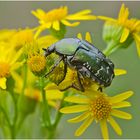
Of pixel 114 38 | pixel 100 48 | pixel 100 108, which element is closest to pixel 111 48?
pixel 114 38

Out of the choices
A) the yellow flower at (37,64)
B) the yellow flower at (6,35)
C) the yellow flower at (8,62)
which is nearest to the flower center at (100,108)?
the yellow flower at (37,64)

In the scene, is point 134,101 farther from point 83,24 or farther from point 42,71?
point 83,24

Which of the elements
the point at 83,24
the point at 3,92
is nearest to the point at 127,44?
the point at 3,92

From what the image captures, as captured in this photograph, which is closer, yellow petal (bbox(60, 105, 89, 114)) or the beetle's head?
yellow petal (bbox(60, 105, 89, 114))

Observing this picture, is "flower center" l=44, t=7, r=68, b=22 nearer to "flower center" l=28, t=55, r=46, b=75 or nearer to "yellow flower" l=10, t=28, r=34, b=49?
"yellow flower" l=10, t=28, r=34, b=49

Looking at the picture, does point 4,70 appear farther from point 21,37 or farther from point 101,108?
point 101,108

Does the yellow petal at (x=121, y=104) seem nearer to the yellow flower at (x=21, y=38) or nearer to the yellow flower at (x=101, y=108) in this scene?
the yellow flower at (x=101, y=108)

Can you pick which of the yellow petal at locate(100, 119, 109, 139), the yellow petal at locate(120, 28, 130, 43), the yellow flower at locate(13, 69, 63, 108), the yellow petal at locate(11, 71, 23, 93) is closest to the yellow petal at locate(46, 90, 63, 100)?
the yellow flower at locate(13, 69, 63, 108)
